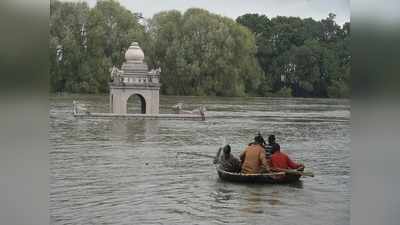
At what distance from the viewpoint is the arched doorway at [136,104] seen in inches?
270

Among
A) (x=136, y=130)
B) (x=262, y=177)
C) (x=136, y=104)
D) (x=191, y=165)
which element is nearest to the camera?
(x=262, y=177)

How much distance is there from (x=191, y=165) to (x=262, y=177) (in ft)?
2.23

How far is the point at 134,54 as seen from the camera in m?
6.80

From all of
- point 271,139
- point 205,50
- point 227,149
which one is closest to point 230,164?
point 227,149

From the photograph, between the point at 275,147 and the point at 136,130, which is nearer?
the point at 275,147

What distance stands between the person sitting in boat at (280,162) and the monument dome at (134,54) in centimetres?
152

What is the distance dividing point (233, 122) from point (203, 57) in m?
0.73

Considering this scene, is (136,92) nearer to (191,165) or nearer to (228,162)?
(191,165)

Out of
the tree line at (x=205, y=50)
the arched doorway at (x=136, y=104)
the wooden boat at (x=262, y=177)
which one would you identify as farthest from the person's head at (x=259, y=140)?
the arched doorway at (x=136, y=104)

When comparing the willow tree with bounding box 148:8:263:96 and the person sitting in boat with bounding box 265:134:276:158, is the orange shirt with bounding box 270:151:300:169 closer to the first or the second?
the person sitting in boat with bounding box 265:134:276:158

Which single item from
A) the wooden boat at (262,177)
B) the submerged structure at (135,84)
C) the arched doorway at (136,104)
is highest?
the submerged structure at (135,84)

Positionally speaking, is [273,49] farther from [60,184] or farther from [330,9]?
[60,184]

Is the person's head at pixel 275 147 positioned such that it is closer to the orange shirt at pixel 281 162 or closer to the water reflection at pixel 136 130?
the orange shirt at pixel 281 162

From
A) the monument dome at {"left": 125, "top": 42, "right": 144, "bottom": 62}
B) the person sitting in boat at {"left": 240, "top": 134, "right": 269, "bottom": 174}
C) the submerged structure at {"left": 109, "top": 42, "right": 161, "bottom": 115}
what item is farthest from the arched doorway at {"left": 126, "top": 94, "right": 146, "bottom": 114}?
the person sitting in boat at {"left": 240, "top": 134, "right": 269, "bottom": 174}
